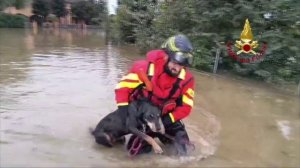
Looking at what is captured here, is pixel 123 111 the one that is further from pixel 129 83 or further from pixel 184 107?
pixel 184 107

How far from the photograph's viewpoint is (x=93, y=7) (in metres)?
57.9

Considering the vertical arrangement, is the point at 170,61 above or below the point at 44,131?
above

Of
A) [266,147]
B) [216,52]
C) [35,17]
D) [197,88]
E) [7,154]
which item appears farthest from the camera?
[35,17]

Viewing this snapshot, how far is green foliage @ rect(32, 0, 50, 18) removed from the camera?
5412 centimetres

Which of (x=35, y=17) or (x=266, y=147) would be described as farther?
(x=35, y=17)

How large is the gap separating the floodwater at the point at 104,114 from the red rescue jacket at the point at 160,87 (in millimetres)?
626

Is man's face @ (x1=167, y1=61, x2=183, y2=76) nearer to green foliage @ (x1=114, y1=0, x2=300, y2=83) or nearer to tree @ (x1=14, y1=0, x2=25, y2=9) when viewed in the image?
green foliage @ (x1=114, y1=0, x2=300, y2=83)

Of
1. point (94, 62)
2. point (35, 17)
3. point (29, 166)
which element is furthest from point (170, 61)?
point (35, 17)

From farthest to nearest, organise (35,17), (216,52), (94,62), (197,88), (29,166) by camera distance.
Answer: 1. (35,17)
2. (94,62)
3. (216,52)
4. (197,88)
5. (29,166)

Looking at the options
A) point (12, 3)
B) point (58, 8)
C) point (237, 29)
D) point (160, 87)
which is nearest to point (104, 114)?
point (160, 87)

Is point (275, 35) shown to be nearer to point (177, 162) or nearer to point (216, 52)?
point (216, 52)

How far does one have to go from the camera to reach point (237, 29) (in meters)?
12.2

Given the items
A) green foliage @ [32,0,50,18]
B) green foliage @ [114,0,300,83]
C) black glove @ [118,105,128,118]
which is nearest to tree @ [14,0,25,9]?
green foliage @ [32,0,50,18]

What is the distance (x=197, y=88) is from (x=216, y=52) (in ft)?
7.86
